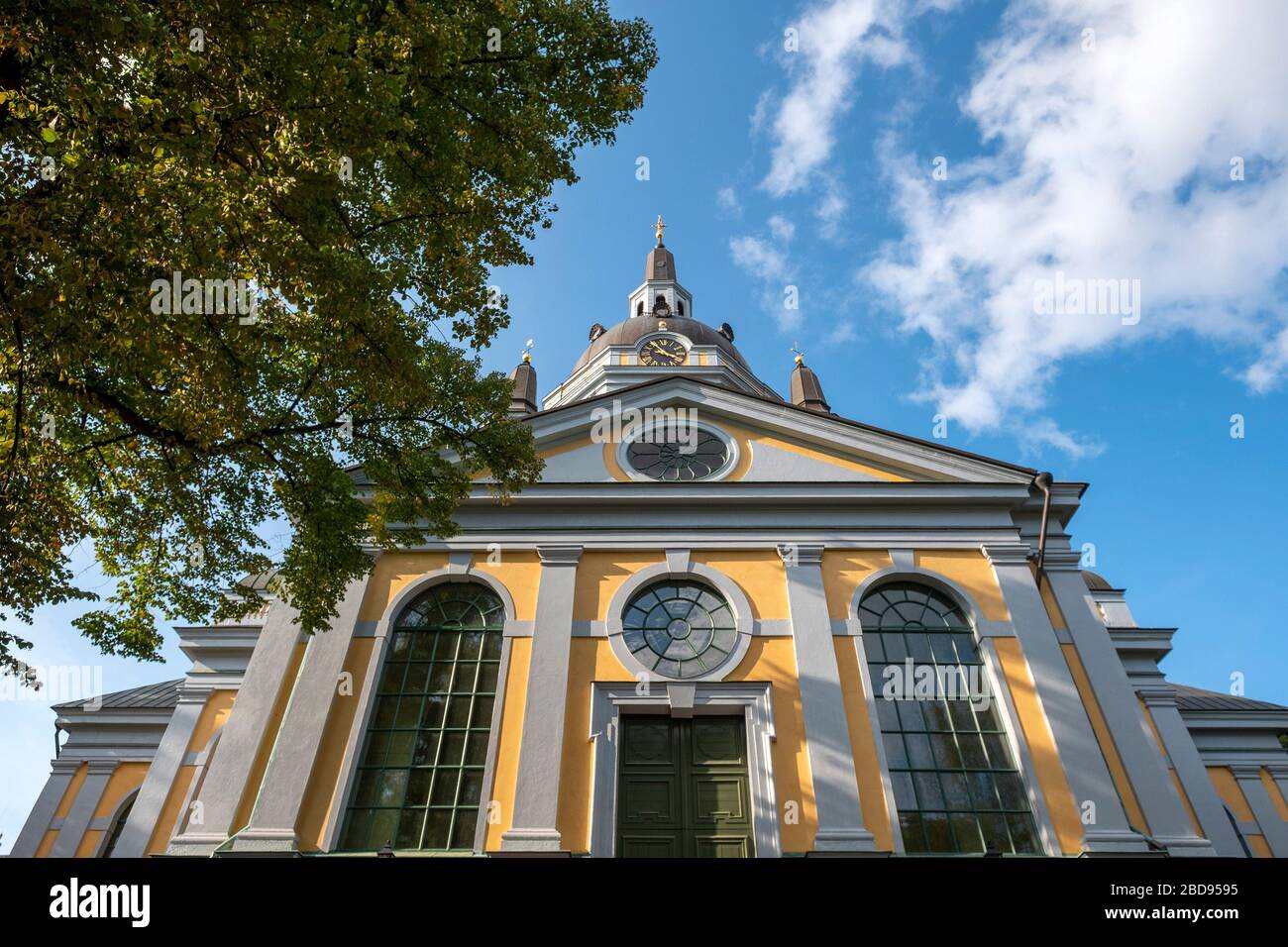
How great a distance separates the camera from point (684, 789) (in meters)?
10.2

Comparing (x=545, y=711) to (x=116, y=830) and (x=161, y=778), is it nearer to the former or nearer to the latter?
(x=161, y=778)

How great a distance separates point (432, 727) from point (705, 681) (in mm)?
3841

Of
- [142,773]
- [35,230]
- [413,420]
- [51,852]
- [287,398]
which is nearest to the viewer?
[35,230]

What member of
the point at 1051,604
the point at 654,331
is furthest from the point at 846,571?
the point at 654,331

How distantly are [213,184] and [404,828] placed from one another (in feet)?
25.7

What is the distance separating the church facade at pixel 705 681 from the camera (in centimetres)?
986

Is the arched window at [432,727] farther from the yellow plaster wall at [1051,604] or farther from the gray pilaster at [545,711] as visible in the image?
the yellow plaster wall at [1051,604]

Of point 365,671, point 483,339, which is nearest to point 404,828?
point 365,671

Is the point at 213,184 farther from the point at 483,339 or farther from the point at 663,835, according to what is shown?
the point at 663,835

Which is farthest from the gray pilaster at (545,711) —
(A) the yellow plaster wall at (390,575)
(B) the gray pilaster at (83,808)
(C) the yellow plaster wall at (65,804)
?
(C) the yellow plaster wall at (65,804)

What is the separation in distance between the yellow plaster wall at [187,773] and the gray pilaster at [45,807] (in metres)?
5.51

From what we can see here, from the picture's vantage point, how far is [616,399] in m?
14.0

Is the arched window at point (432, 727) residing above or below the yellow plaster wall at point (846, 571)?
below
